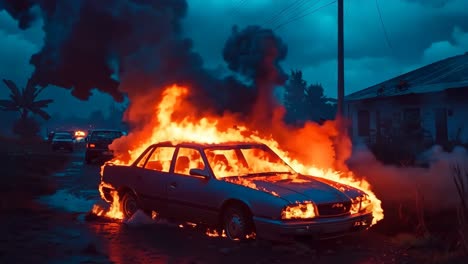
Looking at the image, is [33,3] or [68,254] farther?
[33,3]

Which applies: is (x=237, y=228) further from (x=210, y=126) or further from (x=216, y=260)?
(x=210, y=126)

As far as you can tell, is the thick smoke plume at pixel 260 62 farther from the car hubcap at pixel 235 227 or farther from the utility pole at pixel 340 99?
the car hubcap at pixel 235 227

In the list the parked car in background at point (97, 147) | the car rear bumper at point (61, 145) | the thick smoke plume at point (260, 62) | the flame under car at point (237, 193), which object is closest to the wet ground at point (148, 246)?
the flame under car at point (237, 193)

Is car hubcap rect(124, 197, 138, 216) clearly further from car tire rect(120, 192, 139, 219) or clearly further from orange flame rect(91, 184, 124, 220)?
orange flame rect(91, 184, 124, 220)

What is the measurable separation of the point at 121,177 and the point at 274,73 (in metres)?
5.05

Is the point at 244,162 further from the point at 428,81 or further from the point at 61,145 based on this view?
the point at 61,145

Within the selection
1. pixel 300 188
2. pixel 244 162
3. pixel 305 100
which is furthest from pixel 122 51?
pixel 305 100

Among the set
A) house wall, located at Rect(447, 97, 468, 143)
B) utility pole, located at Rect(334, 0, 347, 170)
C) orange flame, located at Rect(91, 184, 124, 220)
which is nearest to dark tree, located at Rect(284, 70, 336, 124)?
house wall, located at Rect(447, 97, 468, 143)

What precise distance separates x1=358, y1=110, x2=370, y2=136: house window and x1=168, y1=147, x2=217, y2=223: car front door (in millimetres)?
16608

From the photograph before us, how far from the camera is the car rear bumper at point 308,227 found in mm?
6012

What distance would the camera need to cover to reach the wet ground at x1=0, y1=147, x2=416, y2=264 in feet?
19.3

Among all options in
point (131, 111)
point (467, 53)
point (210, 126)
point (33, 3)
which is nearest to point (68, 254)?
point (210, 126)

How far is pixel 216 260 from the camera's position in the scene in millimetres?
5832

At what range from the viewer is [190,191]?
7148mm
